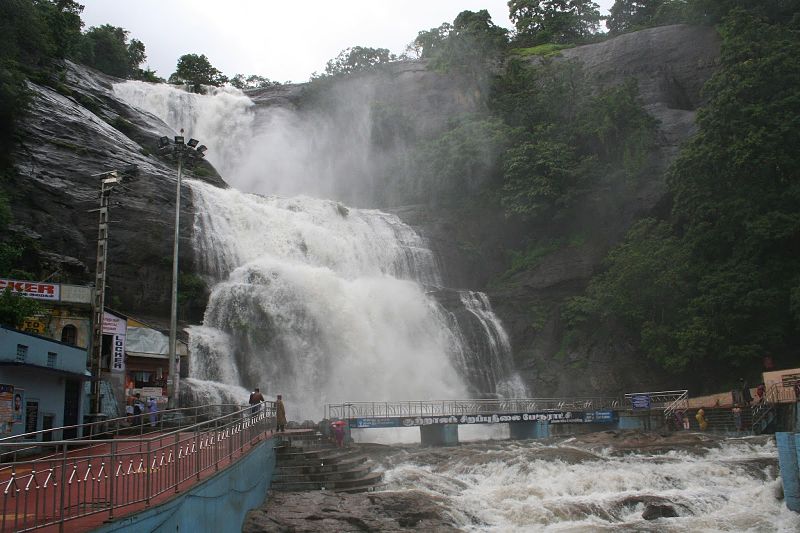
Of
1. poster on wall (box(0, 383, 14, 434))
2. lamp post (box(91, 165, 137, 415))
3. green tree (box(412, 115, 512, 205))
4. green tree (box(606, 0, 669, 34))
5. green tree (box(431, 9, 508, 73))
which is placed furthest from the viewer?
green tree (box(606, 0, 669, 34))

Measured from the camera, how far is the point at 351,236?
141 feet

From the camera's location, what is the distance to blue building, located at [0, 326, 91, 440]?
16047mm

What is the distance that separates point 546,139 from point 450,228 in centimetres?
1065

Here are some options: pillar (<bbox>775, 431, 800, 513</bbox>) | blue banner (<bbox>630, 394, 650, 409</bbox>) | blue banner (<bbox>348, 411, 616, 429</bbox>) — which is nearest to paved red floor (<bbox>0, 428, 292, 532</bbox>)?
pillar (<bbox>775, 431, 800, 513</bbox>)

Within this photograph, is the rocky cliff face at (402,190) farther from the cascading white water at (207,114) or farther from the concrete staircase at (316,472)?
the concrete staircase at (316,472)

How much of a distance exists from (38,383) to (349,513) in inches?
350

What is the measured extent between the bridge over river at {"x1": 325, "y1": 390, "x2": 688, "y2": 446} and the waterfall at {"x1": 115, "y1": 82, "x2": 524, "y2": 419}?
192cm

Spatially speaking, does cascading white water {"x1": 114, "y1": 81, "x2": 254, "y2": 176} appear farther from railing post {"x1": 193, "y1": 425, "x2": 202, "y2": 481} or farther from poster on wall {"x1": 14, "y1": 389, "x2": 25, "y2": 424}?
railing post {"x1": 193, "y1": 425, "x2": 202, "y2": 481}

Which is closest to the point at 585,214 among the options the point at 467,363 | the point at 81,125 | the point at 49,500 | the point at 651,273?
the point at 651,273

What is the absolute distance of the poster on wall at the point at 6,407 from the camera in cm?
1540

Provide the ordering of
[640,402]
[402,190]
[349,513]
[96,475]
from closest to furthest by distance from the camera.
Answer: [96,475] < [349,513] < [640,402] < [402,190]

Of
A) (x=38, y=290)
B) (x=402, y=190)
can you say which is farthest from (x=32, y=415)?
(x=402, y=190)

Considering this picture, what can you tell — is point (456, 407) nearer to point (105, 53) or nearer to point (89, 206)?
point (89, 206)

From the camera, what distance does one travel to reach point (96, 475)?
331 inches
